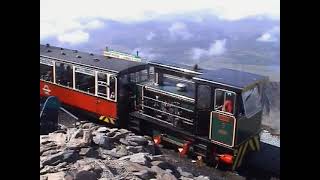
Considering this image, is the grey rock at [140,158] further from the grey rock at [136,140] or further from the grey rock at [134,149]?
the grey rock at [136,140]

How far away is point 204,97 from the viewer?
6.89m

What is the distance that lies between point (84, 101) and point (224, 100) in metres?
3.19

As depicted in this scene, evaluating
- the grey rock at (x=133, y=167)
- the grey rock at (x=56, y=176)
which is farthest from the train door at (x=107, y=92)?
the grey rock at (x=56, y=176)

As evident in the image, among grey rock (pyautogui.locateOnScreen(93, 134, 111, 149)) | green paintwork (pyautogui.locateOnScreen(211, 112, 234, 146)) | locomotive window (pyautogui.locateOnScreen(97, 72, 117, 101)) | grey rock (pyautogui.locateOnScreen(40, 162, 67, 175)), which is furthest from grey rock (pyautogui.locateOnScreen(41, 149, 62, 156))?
green paintwork (pyautogui.locateOnScreen(211, 112, 234, 146))

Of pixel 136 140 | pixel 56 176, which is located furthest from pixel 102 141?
pixel 56 176

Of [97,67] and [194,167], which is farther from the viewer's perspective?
[97,67]

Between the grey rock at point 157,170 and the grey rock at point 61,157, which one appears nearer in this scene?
the grey rock at point 61,157

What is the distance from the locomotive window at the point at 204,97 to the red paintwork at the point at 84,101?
6.50ft

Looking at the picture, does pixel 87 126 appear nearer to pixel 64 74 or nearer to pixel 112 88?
pixel 112 88

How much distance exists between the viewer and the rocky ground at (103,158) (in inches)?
233
